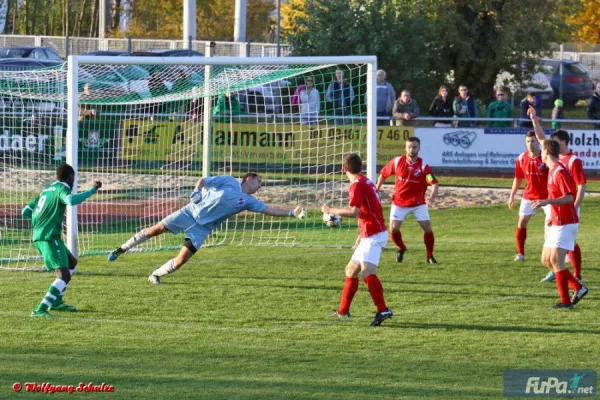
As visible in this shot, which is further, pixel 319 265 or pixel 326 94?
pixel 326 94

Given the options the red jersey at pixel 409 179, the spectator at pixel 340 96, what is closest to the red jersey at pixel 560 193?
the red jersey at pixel 409 179

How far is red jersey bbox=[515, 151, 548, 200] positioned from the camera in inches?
548

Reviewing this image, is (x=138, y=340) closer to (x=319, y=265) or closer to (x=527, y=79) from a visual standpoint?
(x=319, y=265)

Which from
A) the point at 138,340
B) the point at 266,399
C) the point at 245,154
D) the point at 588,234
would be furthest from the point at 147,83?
the point at 266,399

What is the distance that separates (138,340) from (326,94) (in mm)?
10610

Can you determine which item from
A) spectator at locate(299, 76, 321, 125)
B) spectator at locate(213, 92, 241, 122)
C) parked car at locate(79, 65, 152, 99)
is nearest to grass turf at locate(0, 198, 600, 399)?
parked car at locate(79, 65, 152, 99)

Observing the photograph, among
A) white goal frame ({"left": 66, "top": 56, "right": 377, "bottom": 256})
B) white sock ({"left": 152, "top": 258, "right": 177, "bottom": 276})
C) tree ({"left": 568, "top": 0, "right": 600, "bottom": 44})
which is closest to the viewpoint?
white sock ({"left": 152, "top": 258, "right": 177, "bottom": 276})

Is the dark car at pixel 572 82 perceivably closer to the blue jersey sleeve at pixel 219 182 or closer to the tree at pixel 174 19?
the tree at pixel 174 19

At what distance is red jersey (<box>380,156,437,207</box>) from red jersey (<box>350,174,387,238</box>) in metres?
3.69

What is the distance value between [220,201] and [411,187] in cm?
307

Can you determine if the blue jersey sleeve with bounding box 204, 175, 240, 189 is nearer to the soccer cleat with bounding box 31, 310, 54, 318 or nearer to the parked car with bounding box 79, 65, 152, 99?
the soccer cleat with bounding box 31, 310, 54, 318

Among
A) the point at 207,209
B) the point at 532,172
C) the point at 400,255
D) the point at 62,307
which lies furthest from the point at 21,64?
the point at 62,307

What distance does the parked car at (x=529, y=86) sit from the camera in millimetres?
34688

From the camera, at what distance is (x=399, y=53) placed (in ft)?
97.7
